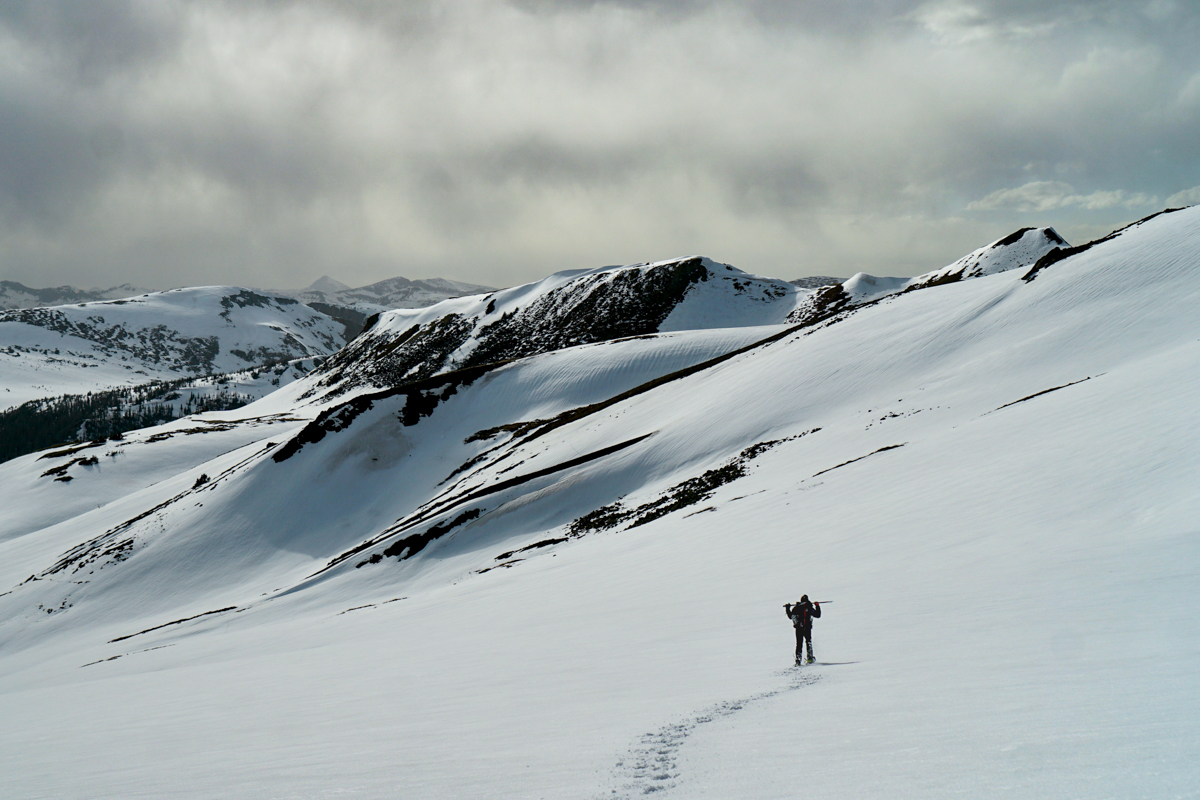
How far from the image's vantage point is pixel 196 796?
25.4 feet

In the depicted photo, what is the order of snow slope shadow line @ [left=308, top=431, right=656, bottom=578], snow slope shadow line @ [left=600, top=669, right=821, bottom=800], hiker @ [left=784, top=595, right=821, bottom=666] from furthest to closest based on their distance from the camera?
snow slope shadow line @ [left=308, top=431, right=656, bottom=578]
hiker @ [left=784, top=595, right=821, bottom=666]
snow slope shadow line @ [left=600, top=669, right=821, bottom=800]

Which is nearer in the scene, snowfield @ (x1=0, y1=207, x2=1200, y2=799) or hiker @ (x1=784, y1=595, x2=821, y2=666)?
snowfield @ (x1=0, y1=207, x2=1200, y2=799)

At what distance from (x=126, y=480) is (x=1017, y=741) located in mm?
114077

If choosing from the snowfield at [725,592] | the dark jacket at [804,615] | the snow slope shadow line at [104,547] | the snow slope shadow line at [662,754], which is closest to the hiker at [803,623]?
the dark jacket at [804,615]

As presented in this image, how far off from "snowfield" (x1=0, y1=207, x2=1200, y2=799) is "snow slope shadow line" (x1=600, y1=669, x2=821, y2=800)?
5 centimetres

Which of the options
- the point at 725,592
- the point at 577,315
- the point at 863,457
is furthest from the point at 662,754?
the point at 577,315

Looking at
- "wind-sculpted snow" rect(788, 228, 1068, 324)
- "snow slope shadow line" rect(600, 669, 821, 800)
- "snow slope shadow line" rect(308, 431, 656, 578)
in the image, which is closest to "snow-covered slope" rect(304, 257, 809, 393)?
"wind-sculpted snow" rect(788, 228, 1068, 324)

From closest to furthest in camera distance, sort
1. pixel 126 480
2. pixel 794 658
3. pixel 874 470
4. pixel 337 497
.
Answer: pixel 794 658
pixel 874 470
pixel 337 497
pixel 126 480

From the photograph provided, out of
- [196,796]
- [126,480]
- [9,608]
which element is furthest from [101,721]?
[126,480]

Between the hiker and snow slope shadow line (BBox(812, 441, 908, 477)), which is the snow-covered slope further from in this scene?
the hiker

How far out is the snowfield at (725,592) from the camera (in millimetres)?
7125

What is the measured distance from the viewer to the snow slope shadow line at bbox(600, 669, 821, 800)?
655cm

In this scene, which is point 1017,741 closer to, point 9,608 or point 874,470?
point 874,470

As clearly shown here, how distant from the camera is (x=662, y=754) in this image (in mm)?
7410
